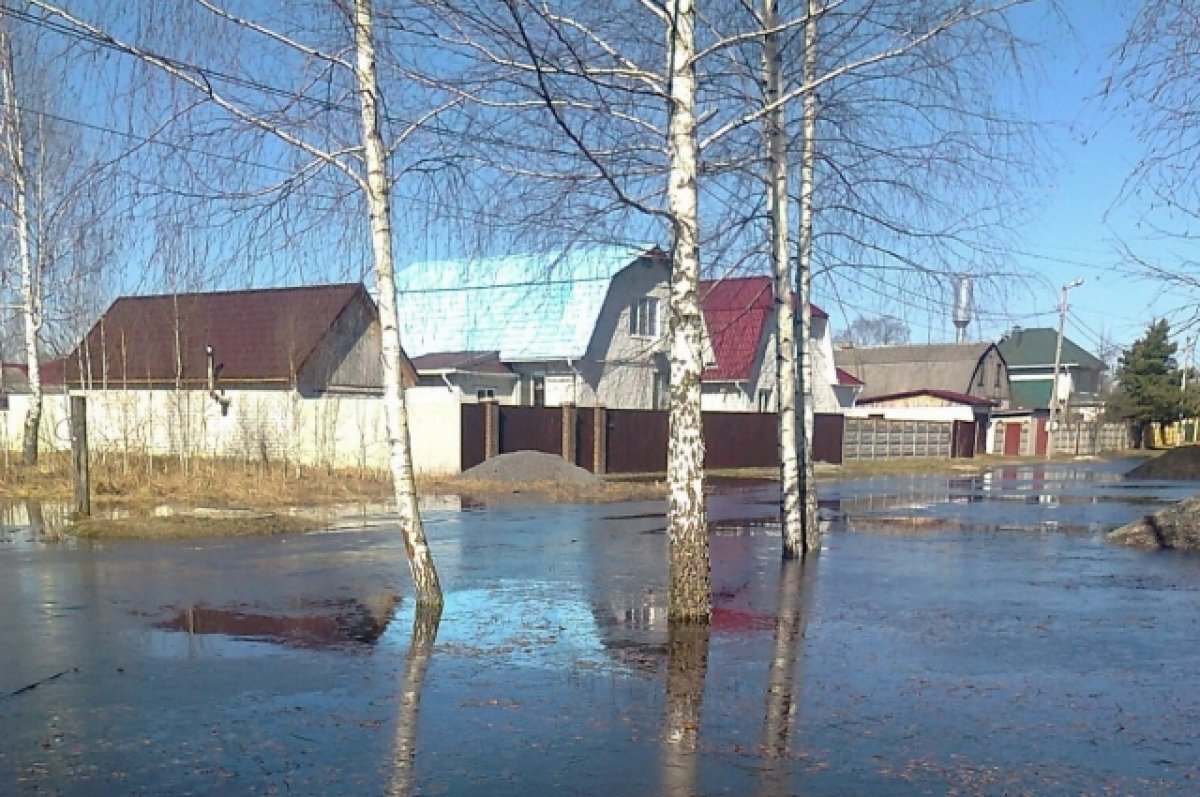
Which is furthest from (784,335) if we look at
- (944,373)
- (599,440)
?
(944,373)

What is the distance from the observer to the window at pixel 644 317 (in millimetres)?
38656

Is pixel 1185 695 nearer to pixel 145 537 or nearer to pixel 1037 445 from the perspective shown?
pixel 145 537

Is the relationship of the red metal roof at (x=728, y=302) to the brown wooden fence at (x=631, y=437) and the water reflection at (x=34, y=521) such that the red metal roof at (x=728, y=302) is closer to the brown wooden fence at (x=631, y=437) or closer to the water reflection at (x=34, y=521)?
the water reflection at (x=34, y=521)

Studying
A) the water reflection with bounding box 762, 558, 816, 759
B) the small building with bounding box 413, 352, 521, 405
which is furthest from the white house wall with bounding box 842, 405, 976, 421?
the water reflection with bounding box 762, 558, 816, 759

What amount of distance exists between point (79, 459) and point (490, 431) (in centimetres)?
1344

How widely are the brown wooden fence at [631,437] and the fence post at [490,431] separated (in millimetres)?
25

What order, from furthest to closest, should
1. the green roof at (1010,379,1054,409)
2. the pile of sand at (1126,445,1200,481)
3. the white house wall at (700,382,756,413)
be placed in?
the green roof at (1010,379,1054,409) → the white house wall at (700,382,756,413) → the pile of sand at (1126,445,1200,481)

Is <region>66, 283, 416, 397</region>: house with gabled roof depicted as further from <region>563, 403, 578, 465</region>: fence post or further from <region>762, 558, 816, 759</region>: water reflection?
<region>762, 558, 816, 759</region>: water reflection

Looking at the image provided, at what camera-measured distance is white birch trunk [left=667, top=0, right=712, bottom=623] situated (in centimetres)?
862

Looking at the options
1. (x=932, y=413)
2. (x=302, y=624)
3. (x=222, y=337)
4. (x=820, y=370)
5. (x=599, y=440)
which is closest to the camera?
(x=302, y=624)

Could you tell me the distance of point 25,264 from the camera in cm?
2391

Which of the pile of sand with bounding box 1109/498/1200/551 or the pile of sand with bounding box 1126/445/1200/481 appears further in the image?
the pile of sand with bounding box 1126/445/1200/481

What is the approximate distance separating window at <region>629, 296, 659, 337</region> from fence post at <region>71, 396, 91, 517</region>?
23247 mm

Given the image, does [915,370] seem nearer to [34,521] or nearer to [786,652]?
[34,521]
